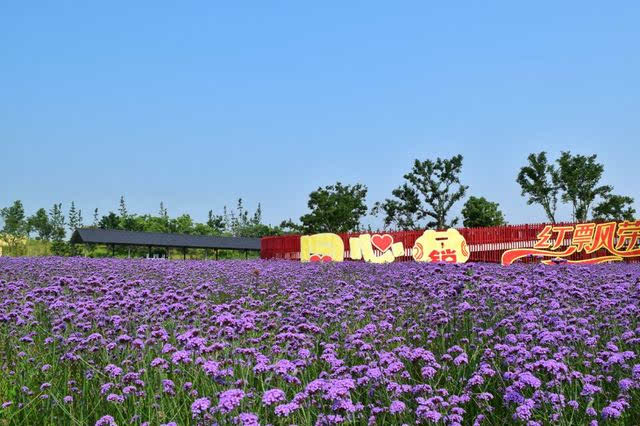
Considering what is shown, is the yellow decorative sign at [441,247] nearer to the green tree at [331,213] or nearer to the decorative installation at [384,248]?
the decorative installation at [384,248]

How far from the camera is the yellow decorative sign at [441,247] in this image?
3017 centimetres

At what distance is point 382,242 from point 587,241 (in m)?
10.3

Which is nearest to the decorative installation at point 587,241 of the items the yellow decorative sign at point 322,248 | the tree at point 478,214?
the yellow decorative sign at point 322,248

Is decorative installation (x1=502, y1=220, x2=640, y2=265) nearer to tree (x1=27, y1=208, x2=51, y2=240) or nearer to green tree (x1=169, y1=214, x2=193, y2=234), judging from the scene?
green tree (x1=169, y1=214, x2=193, y2=234)

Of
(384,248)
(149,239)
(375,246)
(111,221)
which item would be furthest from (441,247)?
(111,221)

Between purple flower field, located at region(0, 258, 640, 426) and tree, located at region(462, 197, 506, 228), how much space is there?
57.1m

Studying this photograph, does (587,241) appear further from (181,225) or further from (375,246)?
(181,225)

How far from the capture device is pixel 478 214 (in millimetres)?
64188

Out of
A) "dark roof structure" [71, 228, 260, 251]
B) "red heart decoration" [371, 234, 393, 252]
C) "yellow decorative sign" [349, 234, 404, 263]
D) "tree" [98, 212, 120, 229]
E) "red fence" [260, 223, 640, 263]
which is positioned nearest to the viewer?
"red fence" [260, 223, 640, 263]

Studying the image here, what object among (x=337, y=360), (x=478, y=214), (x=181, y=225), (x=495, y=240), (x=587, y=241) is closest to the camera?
(x=337, y=360)

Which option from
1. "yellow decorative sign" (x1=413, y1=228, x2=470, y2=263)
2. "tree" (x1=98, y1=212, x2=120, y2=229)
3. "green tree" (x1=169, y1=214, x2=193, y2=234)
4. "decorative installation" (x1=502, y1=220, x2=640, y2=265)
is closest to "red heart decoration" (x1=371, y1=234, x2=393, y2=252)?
"yellow decorative sign" (x1=413, y1=228, x2=470, y2=263)

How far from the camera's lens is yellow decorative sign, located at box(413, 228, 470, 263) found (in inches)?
1188

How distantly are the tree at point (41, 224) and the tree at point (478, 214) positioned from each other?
219ft

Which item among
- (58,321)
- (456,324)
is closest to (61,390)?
(58,321)
